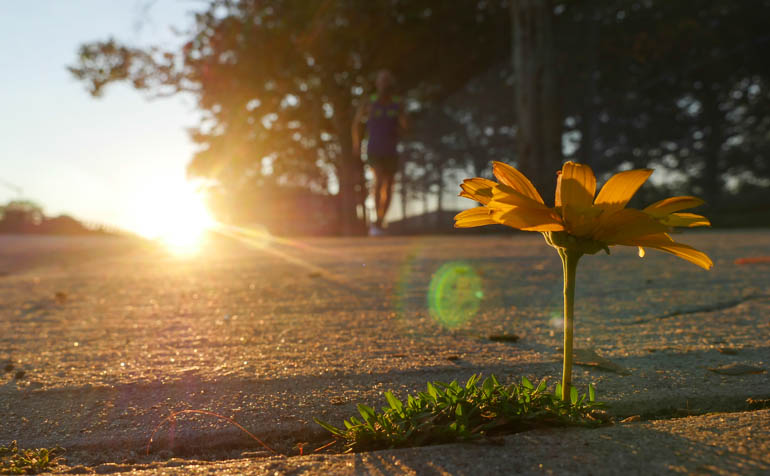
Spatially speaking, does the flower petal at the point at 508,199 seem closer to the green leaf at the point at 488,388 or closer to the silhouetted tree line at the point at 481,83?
A: the green leaf at the point at 488,388

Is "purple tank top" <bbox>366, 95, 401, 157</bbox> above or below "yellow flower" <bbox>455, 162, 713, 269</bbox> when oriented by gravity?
above

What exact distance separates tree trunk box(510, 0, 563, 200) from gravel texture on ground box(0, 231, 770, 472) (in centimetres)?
646

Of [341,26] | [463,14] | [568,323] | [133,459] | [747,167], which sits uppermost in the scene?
[463,14]

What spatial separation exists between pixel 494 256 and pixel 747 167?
21343 millimetres

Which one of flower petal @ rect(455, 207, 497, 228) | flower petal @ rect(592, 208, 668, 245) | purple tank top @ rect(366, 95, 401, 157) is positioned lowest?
flower petal @ rect(592, 208, 668, 245)

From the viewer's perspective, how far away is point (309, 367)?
4.73ft

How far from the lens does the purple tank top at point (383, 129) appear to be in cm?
668

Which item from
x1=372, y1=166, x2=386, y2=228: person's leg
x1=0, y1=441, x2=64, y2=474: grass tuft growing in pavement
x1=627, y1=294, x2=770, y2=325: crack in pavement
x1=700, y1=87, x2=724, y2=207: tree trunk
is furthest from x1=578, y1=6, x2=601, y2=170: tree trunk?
x1=0, y1=441, x2=64, y2=474: grass tuft growing in pavement

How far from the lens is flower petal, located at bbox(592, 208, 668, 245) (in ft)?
2.63

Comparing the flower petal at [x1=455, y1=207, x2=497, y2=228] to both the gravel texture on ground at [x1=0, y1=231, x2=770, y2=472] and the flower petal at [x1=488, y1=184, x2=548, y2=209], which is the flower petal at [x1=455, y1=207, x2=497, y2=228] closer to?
the flower petal at [x1=488, y1=184, x2=548, y2=209]

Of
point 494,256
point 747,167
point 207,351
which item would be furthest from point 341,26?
point 747,167

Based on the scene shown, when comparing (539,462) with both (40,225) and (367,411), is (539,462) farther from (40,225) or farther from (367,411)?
(40,225)

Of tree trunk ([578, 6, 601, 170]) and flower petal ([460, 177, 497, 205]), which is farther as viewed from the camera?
tree trunk ([578, 6, 601, 170])

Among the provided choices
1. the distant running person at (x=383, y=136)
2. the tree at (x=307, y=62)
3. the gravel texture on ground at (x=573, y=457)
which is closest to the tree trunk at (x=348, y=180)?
the tree at (x=307, y=62)
